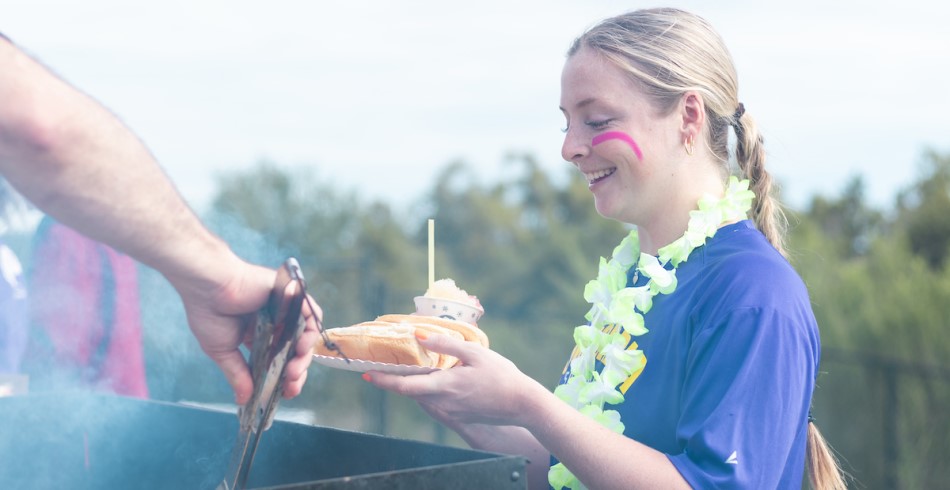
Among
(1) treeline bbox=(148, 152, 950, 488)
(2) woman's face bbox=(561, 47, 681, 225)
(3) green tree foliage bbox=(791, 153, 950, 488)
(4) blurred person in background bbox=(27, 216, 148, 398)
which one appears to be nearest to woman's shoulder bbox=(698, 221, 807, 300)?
(2) woman's face bbox=(561, 47, 681, 225)

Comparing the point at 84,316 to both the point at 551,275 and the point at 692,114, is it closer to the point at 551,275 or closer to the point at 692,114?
the point at 692,114

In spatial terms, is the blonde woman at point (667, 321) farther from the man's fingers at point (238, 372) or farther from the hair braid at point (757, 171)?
the man's fingers at point (238, 372)

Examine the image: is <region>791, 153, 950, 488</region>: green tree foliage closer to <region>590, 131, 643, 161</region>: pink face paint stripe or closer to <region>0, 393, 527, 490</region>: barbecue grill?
<region>590, 131, 643, 161</region>: pink face paint stripe

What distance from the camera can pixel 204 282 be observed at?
4.78 ft

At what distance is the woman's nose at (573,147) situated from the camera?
2133 millimetres

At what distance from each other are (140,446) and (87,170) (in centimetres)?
123

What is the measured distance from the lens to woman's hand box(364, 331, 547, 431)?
180 centimetres

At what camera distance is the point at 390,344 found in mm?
2006

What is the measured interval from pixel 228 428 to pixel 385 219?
9.78 m

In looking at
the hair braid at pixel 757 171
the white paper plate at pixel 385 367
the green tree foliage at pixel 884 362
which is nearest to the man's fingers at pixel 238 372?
the white paper plate at pixel 385 367

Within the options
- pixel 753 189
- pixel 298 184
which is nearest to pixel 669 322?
pixel 753 189

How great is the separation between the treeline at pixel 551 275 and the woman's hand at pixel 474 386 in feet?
3.95

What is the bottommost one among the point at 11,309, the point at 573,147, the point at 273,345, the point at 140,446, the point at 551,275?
the point at 551,275

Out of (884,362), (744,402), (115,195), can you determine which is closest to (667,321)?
(744,402)
